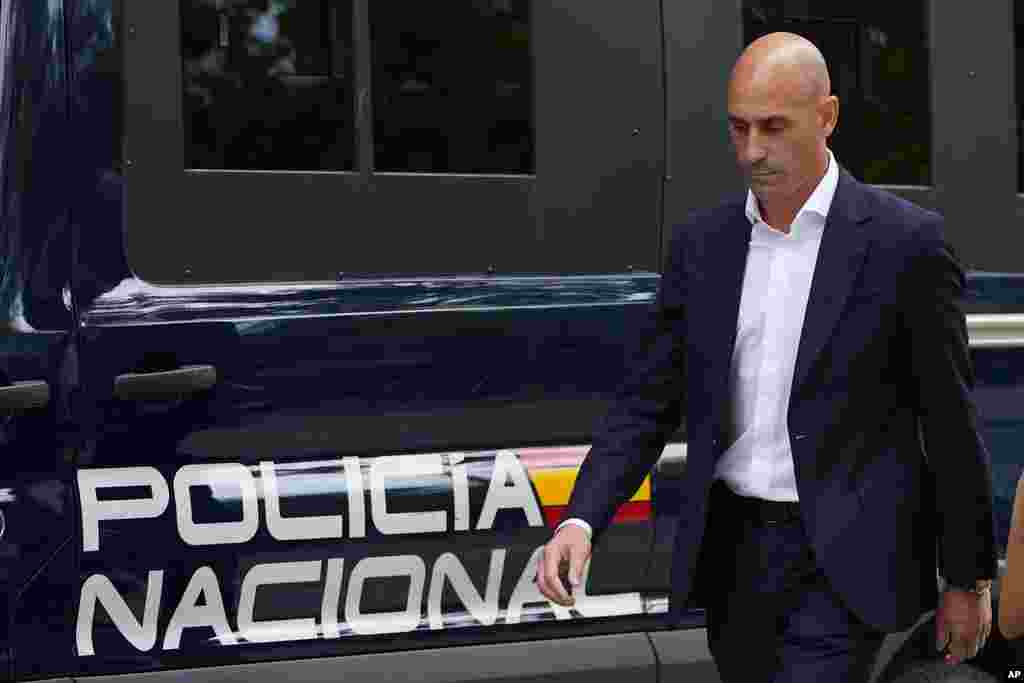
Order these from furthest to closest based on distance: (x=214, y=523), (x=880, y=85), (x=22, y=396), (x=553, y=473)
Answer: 1. (x=880, y=85)
2. (x=553, y=473)
3. (x=214, y=523)
4. (x=22, y=396)

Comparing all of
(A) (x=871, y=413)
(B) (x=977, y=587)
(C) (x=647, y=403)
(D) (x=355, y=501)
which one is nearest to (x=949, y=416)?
(A) (x=871, y=413)

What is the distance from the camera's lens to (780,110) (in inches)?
97.2

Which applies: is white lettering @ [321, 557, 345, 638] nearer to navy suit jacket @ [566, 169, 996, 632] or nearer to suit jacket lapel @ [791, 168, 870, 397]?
navy suit jacket @ [566, 169, 996, 632]

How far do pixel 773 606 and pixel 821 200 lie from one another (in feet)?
2.19

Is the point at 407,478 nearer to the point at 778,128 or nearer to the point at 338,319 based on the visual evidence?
the point at 338,319

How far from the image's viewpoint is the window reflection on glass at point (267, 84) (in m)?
3.28

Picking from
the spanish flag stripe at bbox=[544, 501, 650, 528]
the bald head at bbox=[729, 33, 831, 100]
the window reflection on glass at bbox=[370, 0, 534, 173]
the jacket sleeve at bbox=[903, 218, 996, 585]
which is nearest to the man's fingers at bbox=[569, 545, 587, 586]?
the jacket sleeve at bbox=[903, 218, 996, 585]

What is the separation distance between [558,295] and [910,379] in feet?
3.60

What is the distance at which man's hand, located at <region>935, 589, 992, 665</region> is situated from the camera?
2539 millimetres

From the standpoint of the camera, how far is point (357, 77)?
338 cm

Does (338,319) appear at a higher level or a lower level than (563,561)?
higher

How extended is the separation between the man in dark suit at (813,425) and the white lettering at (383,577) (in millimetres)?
813

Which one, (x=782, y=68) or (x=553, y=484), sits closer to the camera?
(x=782, y=68)

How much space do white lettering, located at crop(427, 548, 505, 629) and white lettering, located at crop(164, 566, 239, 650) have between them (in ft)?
1.49
